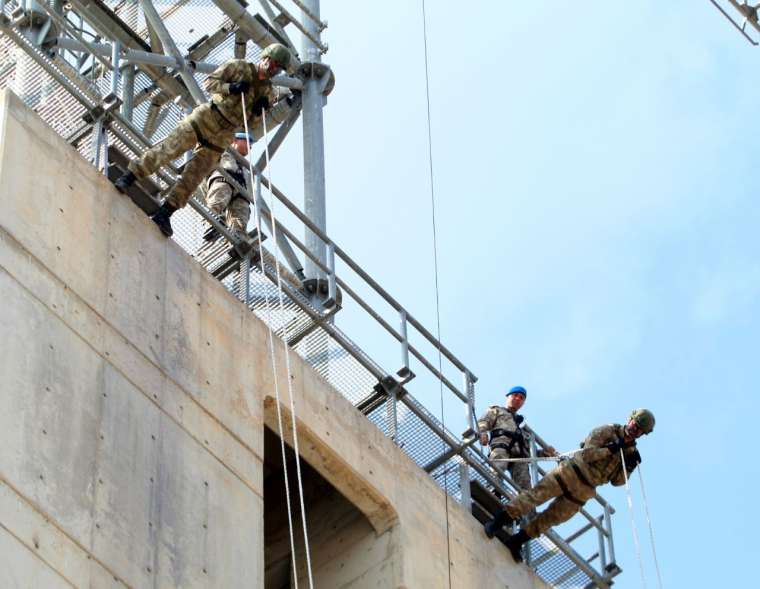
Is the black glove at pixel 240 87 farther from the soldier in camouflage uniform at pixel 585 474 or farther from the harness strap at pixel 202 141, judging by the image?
the soldier in camouflage uniform at pixel 585 474

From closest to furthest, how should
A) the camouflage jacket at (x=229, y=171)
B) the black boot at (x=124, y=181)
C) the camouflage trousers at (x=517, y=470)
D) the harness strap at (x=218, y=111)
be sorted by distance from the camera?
the black boot at (x=124, y=181)
the harness strap at (x=218, y=111)
the camouflage jacket at (x=229, y=171)
the camouflage trousers at (x=517, y=470)

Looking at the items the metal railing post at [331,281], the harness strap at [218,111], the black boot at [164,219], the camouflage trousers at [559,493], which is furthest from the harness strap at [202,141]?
the camouflage trousers at [559,493]

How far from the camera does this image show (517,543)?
26047 mm

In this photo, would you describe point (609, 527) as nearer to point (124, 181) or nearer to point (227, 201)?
point (227, 201)

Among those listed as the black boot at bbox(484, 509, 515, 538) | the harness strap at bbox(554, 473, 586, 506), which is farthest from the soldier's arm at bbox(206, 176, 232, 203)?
the harness strap at bbox(554, 473, 586, 506)

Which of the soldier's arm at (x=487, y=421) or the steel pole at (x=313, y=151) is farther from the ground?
the steel pole at (x=313, y=151)

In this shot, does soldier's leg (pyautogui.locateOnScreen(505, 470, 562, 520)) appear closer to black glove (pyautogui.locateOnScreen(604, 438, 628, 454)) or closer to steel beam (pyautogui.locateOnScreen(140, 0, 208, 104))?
black glove (pyautogui.locateOnScreen(604, 438, 628, 454))

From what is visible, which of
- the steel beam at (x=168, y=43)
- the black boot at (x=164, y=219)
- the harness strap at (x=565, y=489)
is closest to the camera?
the black boot at (x=164, y=219)

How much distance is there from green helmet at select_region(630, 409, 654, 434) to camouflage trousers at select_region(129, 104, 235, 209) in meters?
6.27

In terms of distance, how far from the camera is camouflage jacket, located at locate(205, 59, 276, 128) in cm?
2273

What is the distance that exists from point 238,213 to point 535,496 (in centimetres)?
483

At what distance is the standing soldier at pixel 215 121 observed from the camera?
22.7m

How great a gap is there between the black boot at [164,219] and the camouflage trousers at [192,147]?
156 mm

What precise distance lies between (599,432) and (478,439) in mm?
1446
